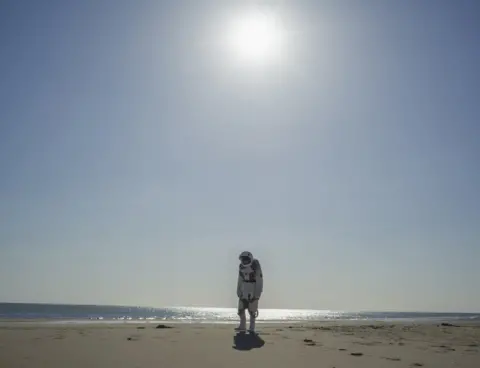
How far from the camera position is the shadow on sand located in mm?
8875

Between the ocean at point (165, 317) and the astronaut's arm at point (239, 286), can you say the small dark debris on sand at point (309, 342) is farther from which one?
the ocean at point (165, 317)

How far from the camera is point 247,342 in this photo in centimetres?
972

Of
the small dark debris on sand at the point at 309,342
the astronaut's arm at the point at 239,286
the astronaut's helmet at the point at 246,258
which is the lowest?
the small dark debris on sand at the point at 309,342

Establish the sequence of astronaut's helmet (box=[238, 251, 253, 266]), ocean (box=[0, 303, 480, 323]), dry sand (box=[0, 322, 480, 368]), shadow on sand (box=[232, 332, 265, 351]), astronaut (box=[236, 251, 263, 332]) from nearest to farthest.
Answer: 1. dry sand (box=[0, 322, 480, 368])
2. shadow on sand (box=[232, 332, 265, 351])
3. astronaut (box=[236, 251, 263, 332])
4. astronaut's helmet (box=[238, 251, 253, 266])
5. ocean (box=[0, 303, 480, 323])

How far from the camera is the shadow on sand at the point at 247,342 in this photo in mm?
8875

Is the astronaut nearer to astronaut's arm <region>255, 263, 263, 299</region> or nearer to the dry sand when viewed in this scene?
astronaut's arm <region>255, 263, 263, 299</region>

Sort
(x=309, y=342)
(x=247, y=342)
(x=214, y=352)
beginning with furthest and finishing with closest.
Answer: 1. (x=309, y=342)
2. (x=247, y=342)
3. (x=214, y=352)

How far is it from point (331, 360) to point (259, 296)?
7093mm

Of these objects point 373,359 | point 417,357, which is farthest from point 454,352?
point 373,359

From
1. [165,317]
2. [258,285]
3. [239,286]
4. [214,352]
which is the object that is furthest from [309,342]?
[165,317]

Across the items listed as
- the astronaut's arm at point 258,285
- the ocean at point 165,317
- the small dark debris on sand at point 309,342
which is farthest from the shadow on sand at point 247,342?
the ocean at point 165,317

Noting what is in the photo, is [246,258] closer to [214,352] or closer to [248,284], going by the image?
[248,284]

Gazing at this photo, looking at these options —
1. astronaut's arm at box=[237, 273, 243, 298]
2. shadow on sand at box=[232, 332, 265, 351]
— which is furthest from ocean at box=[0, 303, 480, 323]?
shadow on sand at box=[232, 332, 265, 351]

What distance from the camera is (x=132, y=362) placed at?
6.82 metres
